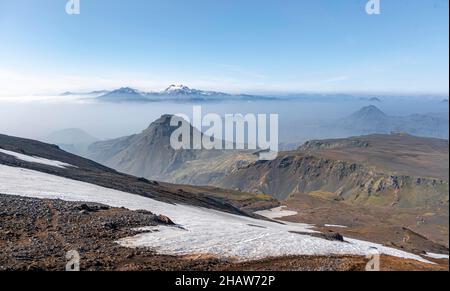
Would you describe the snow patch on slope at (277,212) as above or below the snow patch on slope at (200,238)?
below

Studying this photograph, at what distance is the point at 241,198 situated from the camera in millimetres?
183375

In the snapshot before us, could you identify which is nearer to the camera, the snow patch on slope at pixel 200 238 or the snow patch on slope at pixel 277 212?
the snow patch on slope at pixel 200 238

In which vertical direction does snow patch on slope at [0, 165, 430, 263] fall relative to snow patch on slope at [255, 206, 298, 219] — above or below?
above

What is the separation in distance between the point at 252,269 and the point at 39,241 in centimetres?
1322

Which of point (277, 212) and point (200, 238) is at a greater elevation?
point (200, 238)

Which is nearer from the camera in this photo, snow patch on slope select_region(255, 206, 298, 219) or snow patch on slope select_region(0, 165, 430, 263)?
snow patch on slope select_region(0, 165, 430, 263)

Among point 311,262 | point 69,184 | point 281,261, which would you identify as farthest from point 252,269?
point 69,184

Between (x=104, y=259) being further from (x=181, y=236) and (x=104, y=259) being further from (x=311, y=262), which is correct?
(x=311, y=262)

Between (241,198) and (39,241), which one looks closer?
(39,241)

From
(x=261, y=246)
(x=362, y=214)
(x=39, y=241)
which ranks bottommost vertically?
(x=362, y=214)

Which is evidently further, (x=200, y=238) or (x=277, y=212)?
(x=277, y=212)
